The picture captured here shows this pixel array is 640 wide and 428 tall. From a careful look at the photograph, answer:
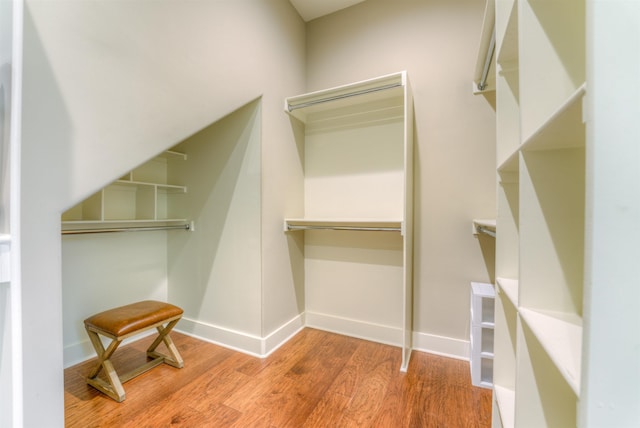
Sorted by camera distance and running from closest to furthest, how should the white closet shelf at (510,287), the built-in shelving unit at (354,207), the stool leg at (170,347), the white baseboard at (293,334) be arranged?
the white closet shelf at (510,287) < the stool leg at (170,347) < the white baseboard at (293,334) < the built-in shelving unit at (354,207)

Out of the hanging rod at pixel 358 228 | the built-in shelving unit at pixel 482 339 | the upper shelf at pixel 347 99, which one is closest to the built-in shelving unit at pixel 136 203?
the hanging rod at pixel 358 228

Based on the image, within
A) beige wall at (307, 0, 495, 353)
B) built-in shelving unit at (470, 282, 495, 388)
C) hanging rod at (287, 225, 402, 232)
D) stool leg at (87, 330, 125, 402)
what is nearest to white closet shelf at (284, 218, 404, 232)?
hanging rod at (287, 225, 402, 232)

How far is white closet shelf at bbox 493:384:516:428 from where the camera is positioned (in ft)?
3.09

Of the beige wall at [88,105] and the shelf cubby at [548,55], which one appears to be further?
the beige wall at [88,105]

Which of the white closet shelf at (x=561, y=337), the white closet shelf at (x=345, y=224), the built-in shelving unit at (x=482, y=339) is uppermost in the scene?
the white closet shelf at (x=345, y=224)

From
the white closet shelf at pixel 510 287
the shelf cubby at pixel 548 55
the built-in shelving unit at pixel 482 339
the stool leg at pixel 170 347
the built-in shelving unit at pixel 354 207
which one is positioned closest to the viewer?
the shelf cubby at pixel 548 55

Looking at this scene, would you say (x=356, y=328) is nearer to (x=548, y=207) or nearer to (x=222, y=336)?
(x=222, y=336)

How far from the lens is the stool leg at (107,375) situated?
→ 1532 millimetres

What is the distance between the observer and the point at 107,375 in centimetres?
157

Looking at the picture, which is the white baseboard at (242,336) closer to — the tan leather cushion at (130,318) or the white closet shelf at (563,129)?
the tan leather cushion at (130,318)

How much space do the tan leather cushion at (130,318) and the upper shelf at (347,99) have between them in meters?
1.79

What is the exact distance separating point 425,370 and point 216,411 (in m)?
1.35

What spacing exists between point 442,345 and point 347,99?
2081mm

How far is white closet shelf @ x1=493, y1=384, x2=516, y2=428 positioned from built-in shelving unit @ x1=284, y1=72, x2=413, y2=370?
37.1 inches
